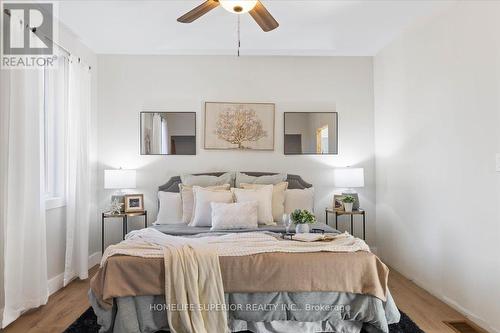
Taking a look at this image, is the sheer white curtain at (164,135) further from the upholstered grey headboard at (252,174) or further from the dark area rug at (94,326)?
the dark area rug at (94,326)

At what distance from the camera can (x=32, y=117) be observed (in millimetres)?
3010

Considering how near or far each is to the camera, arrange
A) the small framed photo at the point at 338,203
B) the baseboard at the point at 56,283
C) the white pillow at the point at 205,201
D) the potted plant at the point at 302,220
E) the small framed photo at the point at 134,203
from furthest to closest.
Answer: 1. the small framed photo at the point at 338,203
2. the small framed photo at the point at 134,203
3. the white pillow at the point at 205,201
4. the baseboard at the point at 56,283
5. the potted plant at the point at 302,220

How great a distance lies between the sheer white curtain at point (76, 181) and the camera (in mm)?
3777

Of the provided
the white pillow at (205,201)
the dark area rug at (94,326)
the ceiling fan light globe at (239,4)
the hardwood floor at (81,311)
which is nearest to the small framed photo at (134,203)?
the white pillow at (205,201)

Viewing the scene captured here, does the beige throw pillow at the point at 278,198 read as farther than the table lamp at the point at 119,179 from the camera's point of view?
No

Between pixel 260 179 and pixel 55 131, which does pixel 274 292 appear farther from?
pixel 55 131

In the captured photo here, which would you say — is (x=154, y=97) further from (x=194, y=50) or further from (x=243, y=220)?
(x=243, y=220)

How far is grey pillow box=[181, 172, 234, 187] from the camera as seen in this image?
4.38 metres

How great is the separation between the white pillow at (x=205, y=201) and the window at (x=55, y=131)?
1.50 meters

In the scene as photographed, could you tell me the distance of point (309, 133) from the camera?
477cm

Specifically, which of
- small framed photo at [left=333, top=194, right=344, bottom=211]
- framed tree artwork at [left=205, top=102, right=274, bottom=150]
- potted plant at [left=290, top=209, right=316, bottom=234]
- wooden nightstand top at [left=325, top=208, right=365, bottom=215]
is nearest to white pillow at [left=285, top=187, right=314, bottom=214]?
wooden nightstand top at [left=325, top=208, right=365, bottom=215]

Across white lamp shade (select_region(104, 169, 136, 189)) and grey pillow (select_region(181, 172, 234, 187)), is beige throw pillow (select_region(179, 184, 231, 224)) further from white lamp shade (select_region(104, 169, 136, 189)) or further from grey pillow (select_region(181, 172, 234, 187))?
white lamp shade (select_region(104, 169, 136, 189))

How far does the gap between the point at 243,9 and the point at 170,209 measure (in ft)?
8.18

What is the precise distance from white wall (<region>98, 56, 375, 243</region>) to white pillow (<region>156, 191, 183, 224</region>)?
0.57 meters
